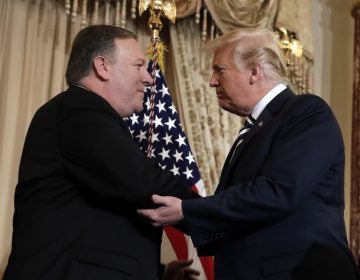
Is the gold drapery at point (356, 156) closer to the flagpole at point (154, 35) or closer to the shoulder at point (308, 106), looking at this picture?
the flagpole at point (154, 35)

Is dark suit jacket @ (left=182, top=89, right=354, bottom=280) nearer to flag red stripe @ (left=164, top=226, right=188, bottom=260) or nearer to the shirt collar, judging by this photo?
the shirt collar

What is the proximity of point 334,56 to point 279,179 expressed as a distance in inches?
154

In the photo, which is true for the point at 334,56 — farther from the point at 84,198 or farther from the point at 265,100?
the point at 84,198

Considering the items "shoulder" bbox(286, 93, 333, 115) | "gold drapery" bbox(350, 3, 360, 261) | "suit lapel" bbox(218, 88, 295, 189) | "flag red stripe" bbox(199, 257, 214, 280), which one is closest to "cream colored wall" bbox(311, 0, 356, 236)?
"gold drapery" bbox(350, 3, 360, 261)

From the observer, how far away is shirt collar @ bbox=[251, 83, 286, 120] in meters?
2.29

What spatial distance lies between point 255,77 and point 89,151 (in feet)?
2.26

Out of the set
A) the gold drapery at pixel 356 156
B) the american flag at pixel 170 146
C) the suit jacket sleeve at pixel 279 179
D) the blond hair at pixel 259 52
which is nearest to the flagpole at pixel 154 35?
the american flag at pixel 170 146

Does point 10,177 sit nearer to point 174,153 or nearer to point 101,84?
point 174,153

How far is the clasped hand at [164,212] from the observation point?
2.03 meters

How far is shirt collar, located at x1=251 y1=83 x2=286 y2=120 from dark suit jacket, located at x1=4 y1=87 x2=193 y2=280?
1.31 ft

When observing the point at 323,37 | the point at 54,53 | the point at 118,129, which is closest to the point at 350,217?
the point at 323,37

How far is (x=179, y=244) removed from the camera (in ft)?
12.3

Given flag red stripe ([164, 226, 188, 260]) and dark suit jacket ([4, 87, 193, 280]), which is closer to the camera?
dark suit jacket ([4, 87, 193, 280])

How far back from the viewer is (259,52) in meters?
2.34
